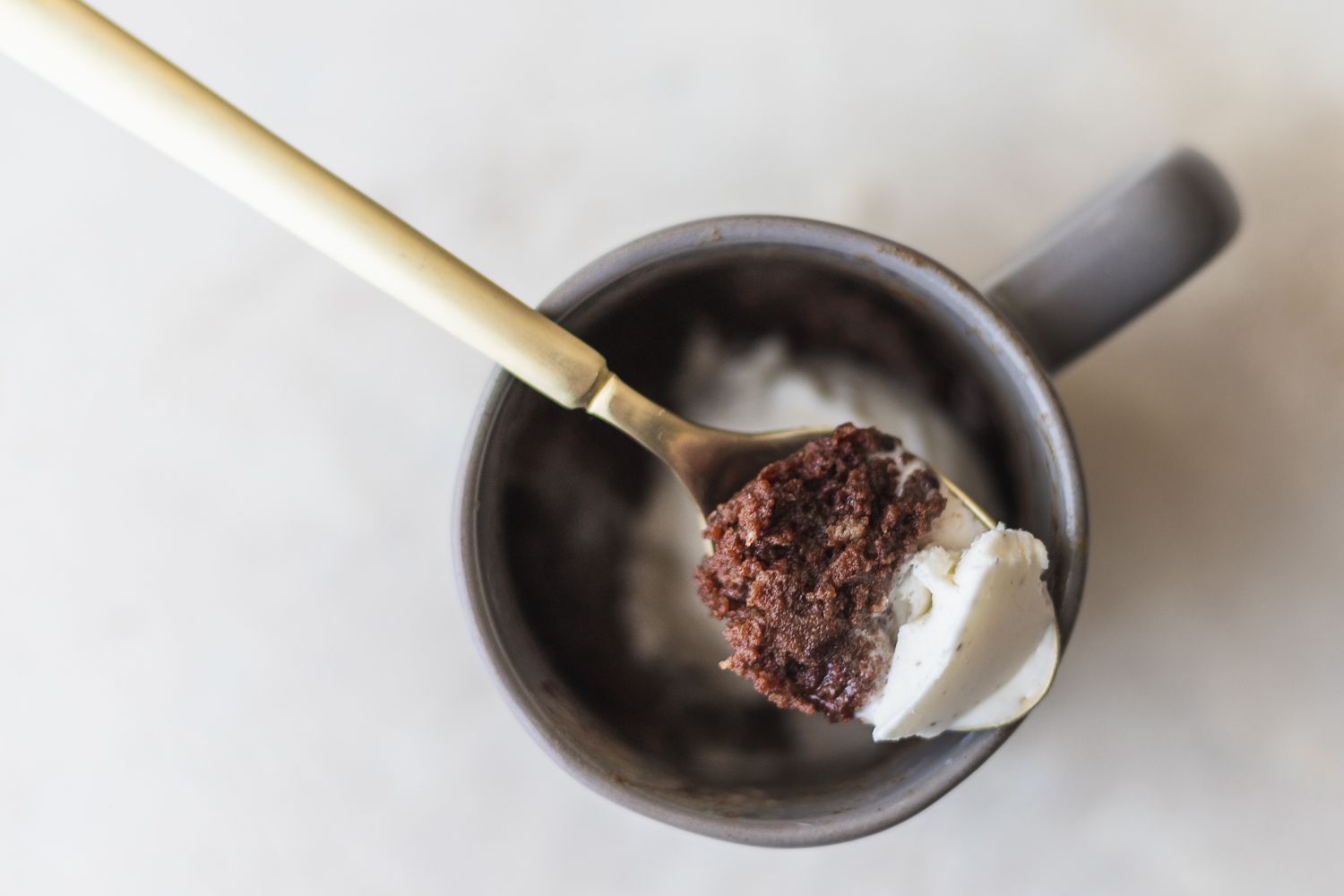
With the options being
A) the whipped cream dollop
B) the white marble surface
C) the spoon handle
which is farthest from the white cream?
the spoon handle

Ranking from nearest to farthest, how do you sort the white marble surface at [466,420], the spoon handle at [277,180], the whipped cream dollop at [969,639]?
the spoon handle at [277,180], the whipped cream dollop at [969,639], the white marble surface at [466,420]

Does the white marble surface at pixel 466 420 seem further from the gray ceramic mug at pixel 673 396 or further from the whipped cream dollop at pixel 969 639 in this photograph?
the whipped cream dollop at pixel 969 639

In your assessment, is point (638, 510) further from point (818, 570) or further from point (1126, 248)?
point (1126, 248)

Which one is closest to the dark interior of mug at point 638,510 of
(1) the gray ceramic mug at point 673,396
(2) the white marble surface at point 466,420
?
(1) the gray ceramic mug at point 673,396

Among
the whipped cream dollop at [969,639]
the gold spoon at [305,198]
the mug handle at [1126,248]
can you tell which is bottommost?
the whipped cream dollop at [969,639]

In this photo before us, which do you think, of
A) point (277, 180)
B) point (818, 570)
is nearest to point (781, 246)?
point (818, 570)

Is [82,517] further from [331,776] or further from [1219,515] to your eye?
[1219,515]

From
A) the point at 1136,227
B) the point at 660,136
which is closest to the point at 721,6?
the point at 660,136
